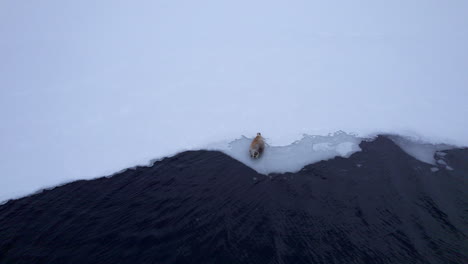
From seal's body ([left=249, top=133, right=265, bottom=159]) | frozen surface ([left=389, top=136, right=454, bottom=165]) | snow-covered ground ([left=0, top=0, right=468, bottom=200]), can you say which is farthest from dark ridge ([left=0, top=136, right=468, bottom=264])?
snow-covered ground ([left=0, top=0, right=468, bottom=200])

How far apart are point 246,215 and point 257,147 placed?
258cm

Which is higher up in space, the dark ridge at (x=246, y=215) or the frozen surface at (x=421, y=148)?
the frozen surface at (x=421, y=148)

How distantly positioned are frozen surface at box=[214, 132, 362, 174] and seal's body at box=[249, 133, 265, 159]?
0.75 ft

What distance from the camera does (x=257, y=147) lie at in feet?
31.0

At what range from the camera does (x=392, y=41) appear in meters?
16.3

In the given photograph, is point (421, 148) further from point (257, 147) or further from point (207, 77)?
point (207, 77)

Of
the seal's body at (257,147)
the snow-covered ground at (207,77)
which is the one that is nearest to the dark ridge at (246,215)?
the seal's body at (257,147)

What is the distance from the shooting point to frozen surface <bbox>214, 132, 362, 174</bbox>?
928cm

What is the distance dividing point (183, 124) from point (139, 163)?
2.40 m

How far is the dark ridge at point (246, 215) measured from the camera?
260 inches

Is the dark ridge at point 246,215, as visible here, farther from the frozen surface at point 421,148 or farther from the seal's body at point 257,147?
the seal's body at point 257,147

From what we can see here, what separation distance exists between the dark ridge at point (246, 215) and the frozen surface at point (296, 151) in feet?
1.04

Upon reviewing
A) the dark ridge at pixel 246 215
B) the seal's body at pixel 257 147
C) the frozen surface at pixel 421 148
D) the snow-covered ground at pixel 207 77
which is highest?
the snow-covered ground at pixel 207 77

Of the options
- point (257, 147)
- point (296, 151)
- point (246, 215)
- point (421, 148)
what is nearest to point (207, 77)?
point (257, 147)
